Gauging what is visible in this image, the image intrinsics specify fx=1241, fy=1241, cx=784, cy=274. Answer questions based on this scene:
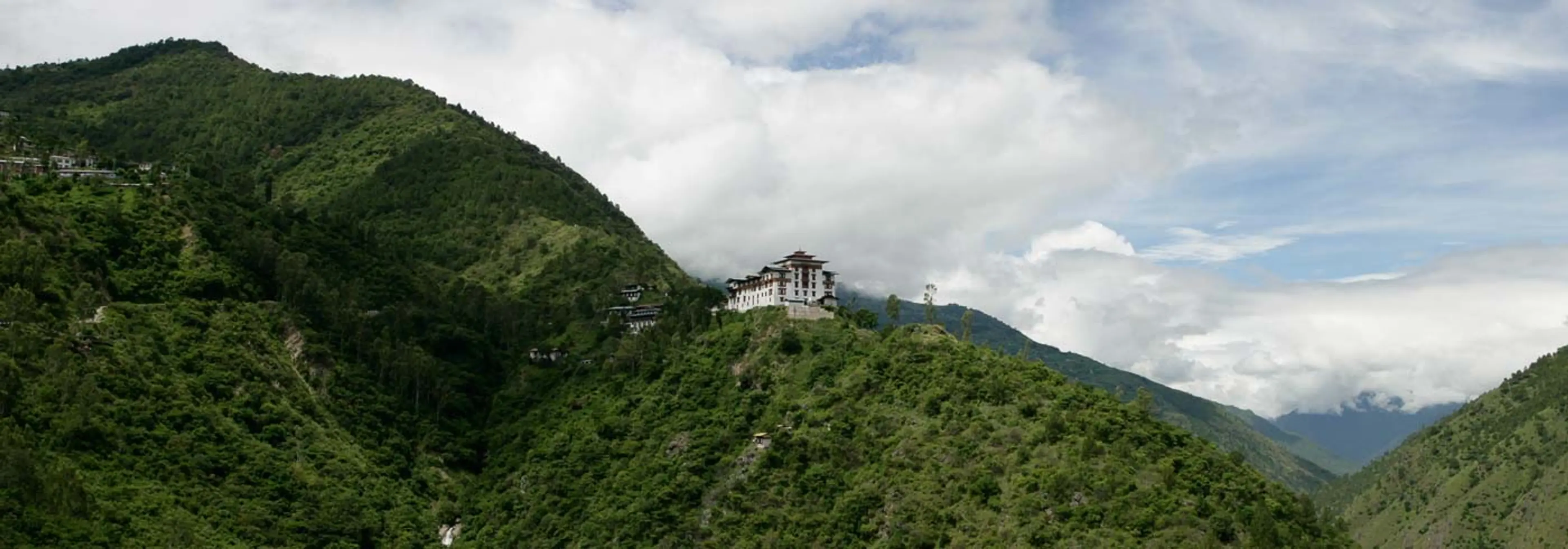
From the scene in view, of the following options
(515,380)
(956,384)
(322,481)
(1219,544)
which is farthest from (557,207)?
(1219,544)

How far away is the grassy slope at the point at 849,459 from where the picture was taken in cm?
8100

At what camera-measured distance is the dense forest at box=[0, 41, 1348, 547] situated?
83125mm

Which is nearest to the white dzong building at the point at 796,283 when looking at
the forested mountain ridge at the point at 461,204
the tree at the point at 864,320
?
the tree at the point at 864,320

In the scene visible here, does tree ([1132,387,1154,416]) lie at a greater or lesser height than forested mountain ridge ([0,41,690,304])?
lesser

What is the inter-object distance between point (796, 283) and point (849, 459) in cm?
3302

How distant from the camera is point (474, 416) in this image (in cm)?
12725

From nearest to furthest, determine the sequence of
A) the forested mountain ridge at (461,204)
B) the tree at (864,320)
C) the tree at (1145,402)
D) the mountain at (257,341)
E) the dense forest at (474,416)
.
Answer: the dense forest at (474,416)
the mountain at (257,341)
the tree at (1145,402)
the tree at (864,320)
the forested mountain ridge at (461,204)

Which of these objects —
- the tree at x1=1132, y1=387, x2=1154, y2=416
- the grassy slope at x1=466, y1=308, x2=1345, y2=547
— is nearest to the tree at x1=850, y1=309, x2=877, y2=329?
the grassy slope at x1=466, y1=308, x2=1345, y2=547

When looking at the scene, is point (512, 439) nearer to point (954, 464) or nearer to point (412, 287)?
point (412, 287)

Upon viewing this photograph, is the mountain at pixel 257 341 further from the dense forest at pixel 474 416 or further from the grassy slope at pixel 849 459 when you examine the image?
the grassy slope at pixel 849 459

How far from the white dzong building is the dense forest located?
17.9 feet

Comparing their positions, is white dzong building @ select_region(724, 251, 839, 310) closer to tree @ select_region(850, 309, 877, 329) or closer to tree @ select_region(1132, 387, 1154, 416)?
tree @ select_region(850, 309, 877, 329)

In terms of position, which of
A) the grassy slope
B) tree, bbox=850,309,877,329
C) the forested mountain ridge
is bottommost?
the grassy slope

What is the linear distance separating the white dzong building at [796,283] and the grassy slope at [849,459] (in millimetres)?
4317
